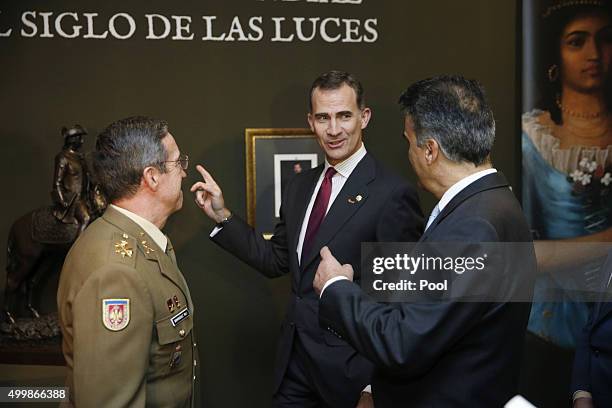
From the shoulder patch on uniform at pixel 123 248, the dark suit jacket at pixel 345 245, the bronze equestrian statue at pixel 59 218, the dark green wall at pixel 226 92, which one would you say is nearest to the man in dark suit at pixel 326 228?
the dark suit jacket at pixel 345 245

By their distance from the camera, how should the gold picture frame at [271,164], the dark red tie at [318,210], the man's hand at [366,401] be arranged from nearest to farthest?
the man's hand at [366,401], the dark red tie at [318,210], the gold picture frame at [271,164]

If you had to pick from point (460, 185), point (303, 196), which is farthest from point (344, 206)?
point (460, 185)

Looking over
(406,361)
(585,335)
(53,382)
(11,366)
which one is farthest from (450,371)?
(11,366)

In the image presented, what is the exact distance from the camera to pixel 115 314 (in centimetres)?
190

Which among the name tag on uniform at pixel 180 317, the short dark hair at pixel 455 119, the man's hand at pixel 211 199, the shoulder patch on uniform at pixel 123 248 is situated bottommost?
the name tag on uniform at pixel 180 317

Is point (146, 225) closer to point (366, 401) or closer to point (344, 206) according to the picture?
point (344, 206)

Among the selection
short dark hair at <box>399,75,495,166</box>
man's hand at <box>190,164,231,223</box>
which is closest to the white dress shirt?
man's hand at <box>190,164,231,223</box>

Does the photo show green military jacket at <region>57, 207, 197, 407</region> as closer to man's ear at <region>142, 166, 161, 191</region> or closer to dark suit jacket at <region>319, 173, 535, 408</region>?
man's ear at <region>142, 166, 161, 191</region>

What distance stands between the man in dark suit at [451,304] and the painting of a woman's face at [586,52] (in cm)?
185

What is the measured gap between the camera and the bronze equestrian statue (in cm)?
320

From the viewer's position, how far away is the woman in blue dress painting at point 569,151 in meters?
3.59

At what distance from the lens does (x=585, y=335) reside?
239 cm

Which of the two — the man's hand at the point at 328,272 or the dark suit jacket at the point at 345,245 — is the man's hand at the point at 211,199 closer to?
the dark suit jacket at the point at 345,245

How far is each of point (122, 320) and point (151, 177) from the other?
0.46 meters
